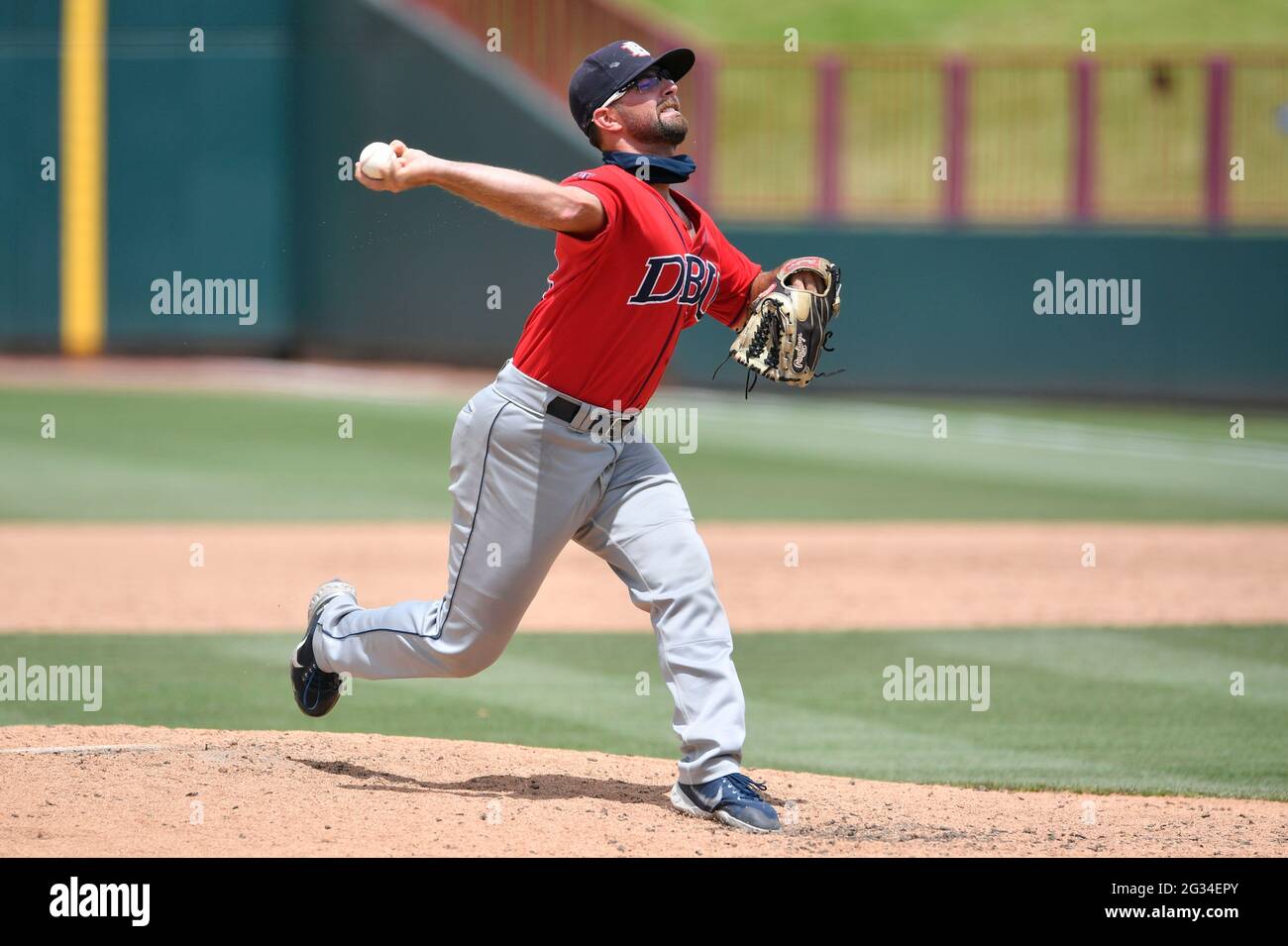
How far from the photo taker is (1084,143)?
21.0 m

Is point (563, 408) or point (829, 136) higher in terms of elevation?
point (829, 136)

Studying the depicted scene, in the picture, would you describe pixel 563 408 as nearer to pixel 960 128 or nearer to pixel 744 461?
pixel 744 461

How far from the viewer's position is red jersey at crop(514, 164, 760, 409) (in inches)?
205

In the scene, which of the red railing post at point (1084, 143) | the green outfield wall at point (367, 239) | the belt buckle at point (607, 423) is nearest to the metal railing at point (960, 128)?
the red railing post at point (1084, 143)

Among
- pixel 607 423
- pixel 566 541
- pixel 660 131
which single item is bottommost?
pixel 566 541

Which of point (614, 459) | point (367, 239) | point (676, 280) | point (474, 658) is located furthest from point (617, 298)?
point (367, 239)

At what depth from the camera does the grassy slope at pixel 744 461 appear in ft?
45.4

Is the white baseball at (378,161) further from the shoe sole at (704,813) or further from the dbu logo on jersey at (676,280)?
the shoe sole at (704,813)

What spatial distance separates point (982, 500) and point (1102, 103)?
22.0m

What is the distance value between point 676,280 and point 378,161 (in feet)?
3.35

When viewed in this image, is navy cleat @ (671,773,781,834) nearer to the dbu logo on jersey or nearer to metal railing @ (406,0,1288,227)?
the dbu logo on jersey

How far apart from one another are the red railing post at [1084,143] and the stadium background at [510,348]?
4 cm

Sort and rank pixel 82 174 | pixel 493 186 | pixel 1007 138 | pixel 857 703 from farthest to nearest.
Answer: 1. pixel 1007 138
2. pixel 82 174
3. pixel 857 703
4. pixel 493 186

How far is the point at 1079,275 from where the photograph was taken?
68.6 ft
